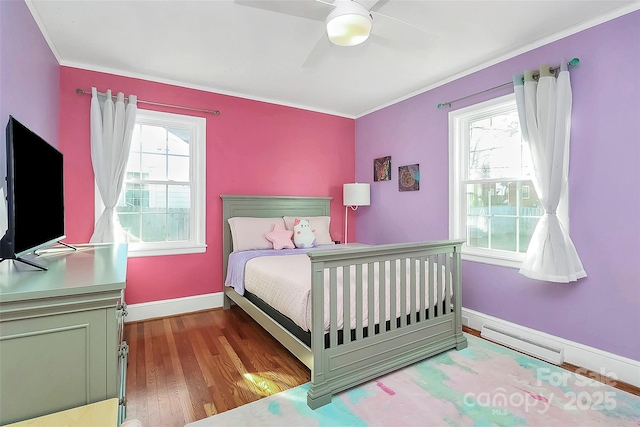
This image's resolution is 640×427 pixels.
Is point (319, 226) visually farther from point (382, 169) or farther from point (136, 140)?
point (136, 140)

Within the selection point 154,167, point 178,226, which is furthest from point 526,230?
point 154,167

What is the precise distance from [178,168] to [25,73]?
5.14 feet

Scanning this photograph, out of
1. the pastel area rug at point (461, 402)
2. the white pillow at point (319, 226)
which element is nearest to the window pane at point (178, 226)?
the white pillow at point (319, 226)

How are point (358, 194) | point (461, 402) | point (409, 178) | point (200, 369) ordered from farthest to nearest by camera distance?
point (358, 194) < point (409, 178) < point (200, 369) < point (461, 402)

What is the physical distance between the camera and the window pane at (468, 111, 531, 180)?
2.78 metres

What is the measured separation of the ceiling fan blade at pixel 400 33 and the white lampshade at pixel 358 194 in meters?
2.17

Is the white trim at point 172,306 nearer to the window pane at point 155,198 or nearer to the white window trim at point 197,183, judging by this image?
the white window trim at point 197,183

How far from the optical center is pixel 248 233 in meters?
3.53

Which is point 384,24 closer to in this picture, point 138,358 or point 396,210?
point 396,210

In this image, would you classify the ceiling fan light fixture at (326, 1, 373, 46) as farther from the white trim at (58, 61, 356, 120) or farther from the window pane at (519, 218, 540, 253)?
the white trim at (58, 61, 356, 120)

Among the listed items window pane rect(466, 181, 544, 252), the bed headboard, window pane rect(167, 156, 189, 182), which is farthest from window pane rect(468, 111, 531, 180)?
window pane rect(167, 156, 189, 182)

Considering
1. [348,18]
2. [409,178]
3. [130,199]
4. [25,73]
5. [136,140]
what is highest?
[348,18]

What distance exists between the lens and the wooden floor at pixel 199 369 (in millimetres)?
1854

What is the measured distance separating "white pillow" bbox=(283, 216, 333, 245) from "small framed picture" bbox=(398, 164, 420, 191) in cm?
106
